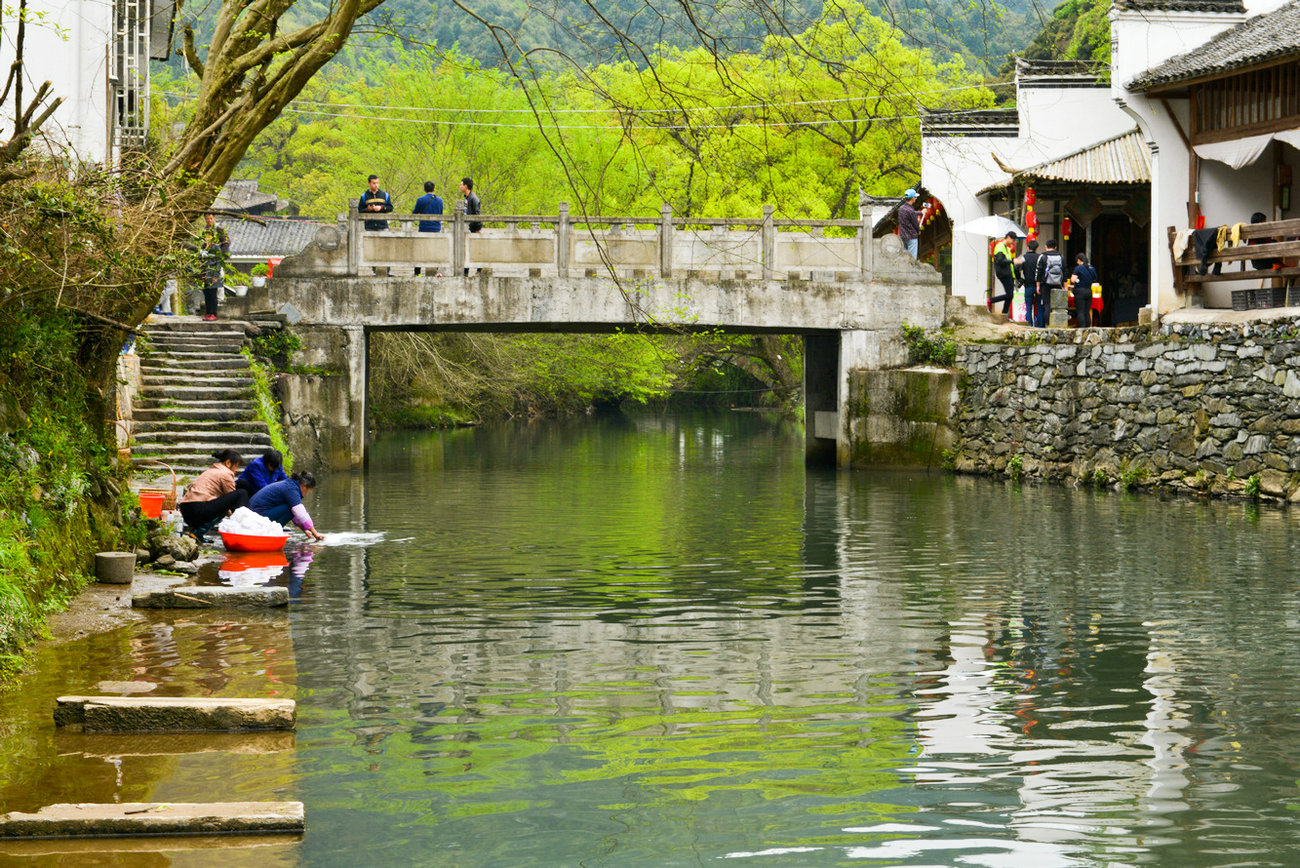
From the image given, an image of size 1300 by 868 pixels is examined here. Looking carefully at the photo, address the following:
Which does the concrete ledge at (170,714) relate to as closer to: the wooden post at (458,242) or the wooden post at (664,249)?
the wooden post at (458,242)

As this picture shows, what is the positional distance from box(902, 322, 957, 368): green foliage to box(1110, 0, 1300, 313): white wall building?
4.54m

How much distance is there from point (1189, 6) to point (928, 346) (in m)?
7.94

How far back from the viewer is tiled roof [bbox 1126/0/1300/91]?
23.2 meters

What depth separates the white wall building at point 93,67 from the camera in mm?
20625

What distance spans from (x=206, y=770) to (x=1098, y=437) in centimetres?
2035

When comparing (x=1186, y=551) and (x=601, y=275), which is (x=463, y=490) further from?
(x=1186, y=551)

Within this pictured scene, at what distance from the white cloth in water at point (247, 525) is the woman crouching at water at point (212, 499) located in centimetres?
73

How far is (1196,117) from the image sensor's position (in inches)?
1035

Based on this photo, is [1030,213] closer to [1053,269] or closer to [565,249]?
[1053,269]

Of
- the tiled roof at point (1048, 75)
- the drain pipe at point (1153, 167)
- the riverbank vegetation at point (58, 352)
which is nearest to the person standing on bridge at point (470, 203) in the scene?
the drain pipe at point (1153, 167)

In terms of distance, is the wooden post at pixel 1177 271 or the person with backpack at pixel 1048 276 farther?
the person with backpack at pixel 1048 276

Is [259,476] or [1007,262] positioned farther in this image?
[1007,262]

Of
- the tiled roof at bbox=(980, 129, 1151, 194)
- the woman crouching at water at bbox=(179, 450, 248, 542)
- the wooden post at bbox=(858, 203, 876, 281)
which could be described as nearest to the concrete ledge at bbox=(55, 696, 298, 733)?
the woman crouching at water at bbox=(179, 450, 248, 542)

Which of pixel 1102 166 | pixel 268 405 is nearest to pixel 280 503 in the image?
pixel 268 405
